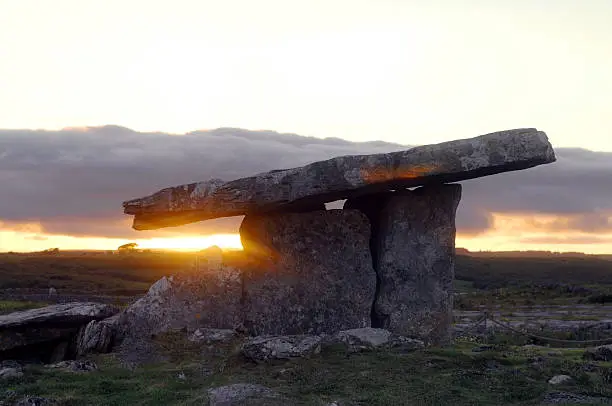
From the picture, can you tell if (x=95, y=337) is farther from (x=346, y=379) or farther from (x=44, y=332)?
(x=346, y=379)

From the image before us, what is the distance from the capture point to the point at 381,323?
56.7 ft

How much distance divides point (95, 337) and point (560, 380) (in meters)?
9.78

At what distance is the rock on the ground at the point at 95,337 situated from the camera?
1563 centimetres

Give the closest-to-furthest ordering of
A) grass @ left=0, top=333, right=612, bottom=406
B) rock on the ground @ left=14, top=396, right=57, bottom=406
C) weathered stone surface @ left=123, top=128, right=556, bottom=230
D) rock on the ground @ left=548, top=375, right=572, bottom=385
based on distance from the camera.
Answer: rock on the ground @ left=14, top=396, right=57, bottom=406
grass @ left=0, top=333, right=612, bottom=406
rock on the ground @ left=548, top=375, right=572, bottom=385
weathered stone surface @ left=123, top=128, right=556, bottom=230

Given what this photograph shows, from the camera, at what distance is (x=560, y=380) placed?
468 inches

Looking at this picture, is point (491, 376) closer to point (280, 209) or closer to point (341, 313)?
point (341, 313)

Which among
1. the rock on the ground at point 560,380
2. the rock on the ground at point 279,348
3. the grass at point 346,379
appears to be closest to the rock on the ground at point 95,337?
the grass at point 346,379

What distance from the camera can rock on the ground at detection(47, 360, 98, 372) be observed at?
13695 mm

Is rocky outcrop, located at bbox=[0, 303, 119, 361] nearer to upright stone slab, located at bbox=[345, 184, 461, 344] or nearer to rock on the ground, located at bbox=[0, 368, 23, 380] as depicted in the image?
rock on the ground, located at bbox=[0, 368, 23, 380]

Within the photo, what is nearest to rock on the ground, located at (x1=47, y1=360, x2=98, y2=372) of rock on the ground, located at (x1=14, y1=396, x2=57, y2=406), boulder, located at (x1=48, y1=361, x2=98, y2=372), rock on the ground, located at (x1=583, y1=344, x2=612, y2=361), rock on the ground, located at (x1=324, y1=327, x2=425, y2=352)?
boulder, located at (x1=48, y1=361, x2=98, y2=372)

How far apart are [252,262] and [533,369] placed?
24.0 feet

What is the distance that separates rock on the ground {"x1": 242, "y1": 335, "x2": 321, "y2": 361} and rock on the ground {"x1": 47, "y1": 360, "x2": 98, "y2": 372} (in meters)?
3.02

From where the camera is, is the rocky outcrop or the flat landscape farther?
the rocky outcrop

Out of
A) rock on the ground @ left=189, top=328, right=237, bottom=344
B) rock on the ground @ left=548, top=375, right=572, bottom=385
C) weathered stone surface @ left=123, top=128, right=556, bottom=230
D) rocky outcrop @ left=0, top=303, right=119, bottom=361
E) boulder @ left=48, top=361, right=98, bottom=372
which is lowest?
rock on the ground @ left=548, top=375, right=572, bottom=385
